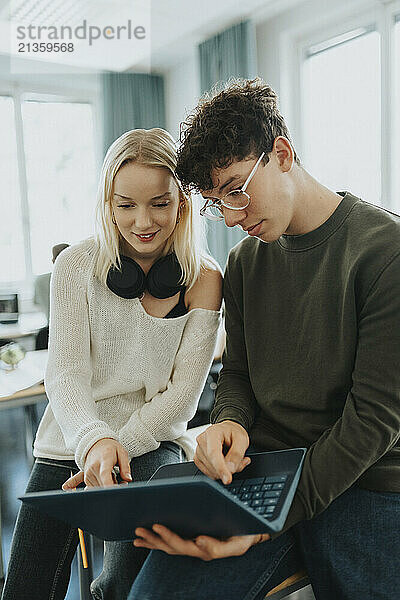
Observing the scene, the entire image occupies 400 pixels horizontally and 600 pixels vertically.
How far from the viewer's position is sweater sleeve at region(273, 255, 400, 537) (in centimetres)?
106

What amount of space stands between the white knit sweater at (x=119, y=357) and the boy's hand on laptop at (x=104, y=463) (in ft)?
0.45

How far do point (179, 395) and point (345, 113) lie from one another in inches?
129

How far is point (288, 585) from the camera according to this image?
114 cm

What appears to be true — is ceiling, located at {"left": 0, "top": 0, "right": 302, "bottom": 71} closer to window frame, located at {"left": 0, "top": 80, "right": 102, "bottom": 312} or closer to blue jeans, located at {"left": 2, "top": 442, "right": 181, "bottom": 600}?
window frame, located at {"left": 0, "top": 80, "right": 102, "bottom": 312}

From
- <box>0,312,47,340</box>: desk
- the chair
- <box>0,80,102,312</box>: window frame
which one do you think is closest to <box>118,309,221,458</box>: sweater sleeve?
the chair

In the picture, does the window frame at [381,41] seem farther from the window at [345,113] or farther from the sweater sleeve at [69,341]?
the sweater sleeve at [69,341]

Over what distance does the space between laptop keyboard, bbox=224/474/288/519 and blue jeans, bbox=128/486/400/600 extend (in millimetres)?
127

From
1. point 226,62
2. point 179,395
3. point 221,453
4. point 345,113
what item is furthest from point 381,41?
point 221,453

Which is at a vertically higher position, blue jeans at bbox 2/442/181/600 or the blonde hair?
the blonde hair

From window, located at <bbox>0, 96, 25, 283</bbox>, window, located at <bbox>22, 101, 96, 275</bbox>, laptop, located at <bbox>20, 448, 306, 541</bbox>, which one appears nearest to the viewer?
laptop, located at <bbox>20, 448, 306, 541</bbox>

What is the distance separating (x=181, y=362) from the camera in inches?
54.9

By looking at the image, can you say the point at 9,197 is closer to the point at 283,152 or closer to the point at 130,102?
the point at 130,102

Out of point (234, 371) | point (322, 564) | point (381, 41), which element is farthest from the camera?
point (381, 41)

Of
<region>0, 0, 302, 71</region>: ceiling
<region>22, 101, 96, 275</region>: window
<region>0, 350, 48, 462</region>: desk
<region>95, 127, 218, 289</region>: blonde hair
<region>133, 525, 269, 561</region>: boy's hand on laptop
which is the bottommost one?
<region>133, 525, 269, 561</region>: boy's hand on laptop
